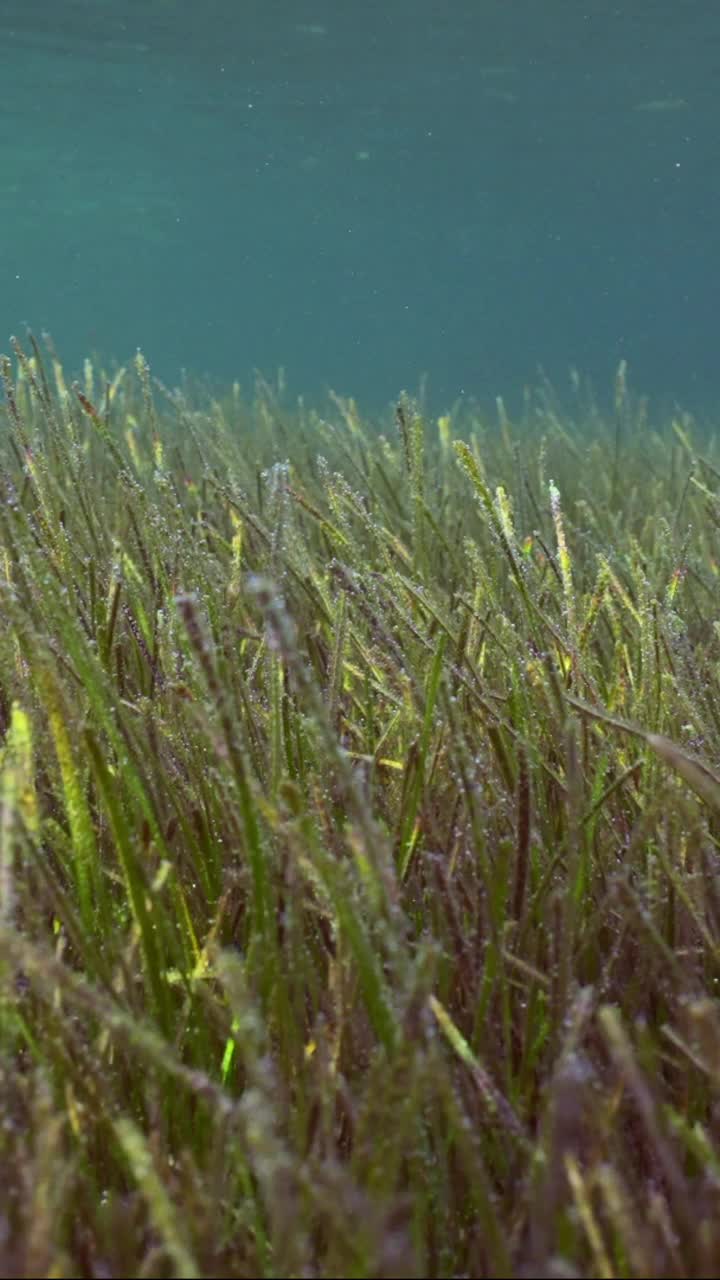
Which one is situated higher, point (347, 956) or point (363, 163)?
point (363, 163)

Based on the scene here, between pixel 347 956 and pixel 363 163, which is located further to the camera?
pixel 363 163

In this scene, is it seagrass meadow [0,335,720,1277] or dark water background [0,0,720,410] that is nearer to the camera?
seagrass meadow [0,335,720,1277]

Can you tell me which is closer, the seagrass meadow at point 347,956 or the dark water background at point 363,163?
the seagrass meadow at point 347,956

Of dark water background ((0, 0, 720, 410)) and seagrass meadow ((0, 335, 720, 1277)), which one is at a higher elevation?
dark water background ((0, 0, 720, 410))

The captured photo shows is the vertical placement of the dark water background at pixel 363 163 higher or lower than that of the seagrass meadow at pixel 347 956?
higher

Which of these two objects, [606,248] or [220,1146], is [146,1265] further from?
[606,248]
